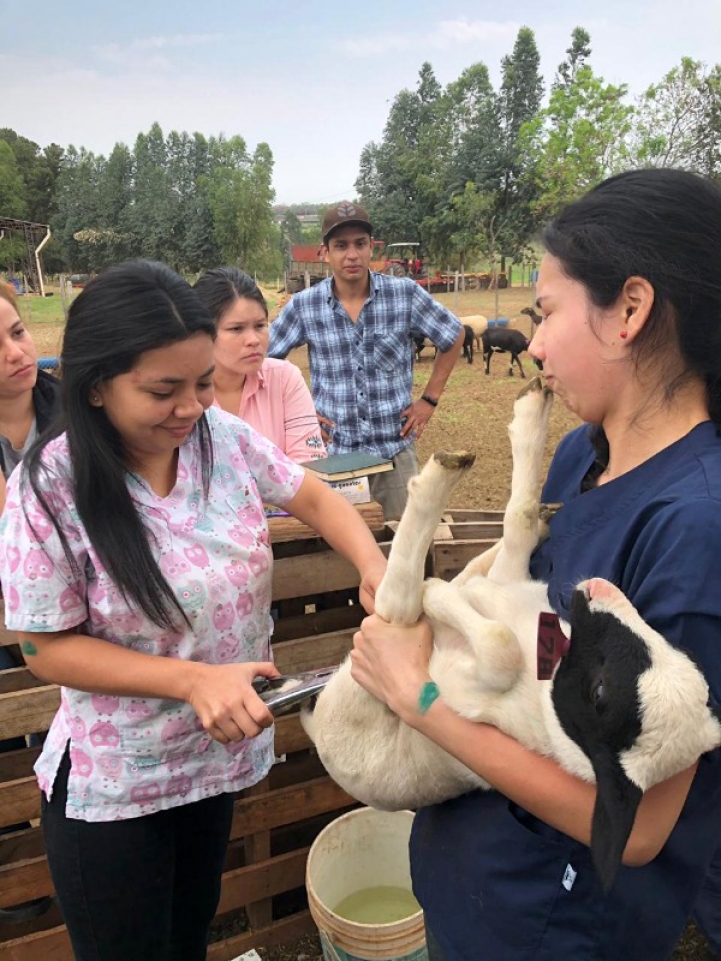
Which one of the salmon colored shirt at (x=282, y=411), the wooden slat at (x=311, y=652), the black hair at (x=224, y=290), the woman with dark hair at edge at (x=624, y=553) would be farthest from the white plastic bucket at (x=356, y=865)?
the black hair at (x=224, y=290)

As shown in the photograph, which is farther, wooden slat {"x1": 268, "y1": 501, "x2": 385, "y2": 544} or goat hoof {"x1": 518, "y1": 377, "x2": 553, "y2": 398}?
wooden slat {"x1": 268, "y1": 501, "x2": 385, "y2": 544}

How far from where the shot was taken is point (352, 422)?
4684 millimetres

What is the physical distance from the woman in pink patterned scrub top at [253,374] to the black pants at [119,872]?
5.87 feet

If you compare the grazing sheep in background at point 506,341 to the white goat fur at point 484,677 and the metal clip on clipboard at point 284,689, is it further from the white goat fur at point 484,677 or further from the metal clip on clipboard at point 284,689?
the metal clip on clipboard at point 284,689

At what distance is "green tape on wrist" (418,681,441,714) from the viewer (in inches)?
52.4

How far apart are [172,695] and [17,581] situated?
0.43 m

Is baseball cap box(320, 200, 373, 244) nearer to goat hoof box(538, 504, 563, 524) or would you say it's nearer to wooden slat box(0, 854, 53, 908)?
goat hoof box(538, 504, 563, 524)

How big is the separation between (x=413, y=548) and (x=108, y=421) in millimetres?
812

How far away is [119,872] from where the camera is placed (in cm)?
166

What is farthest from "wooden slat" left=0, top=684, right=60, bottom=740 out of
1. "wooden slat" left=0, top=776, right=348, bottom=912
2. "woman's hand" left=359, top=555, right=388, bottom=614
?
"woman's hand" left=359, top=555, right=388, bottom=614

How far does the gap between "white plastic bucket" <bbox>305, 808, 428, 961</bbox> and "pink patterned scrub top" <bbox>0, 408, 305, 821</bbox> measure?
95cm

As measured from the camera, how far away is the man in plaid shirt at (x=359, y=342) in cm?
461

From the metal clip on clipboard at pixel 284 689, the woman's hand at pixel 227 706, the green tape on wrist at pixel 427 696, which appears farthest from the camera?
the metal clip on clipboard at pixel 284 689

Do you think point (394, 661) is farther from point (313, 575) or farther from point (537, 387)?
point (313, 575)
